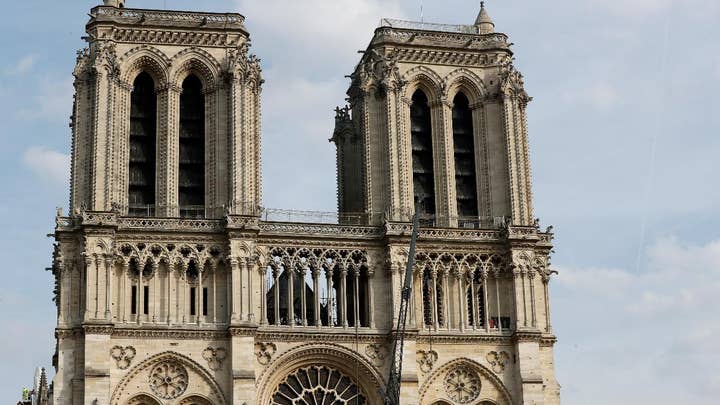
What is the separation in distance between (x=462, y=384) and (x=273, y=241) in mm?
9886

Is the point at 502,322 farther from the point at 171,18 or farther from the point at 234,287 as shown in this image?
the point at 171,18

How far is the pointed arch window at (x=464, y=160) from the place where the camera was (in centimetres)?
6412

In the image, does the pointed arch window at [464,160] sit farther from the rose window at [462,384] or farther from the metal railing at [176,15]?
the metal railing at [176,15]

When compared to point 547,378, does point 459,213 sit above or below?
above

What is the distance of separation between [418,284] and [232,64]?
12252mm

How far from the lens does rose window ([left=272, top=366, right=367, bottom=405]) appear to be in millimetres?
59219

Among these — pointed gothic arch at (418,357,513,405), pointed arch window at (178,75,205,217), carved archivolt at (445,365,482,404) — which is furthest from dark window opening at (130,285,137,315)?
carved archivolt at (445,365,482,404)

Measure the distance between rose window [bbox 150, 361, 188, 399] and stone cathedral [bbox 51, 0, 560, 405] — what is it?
6 centimetres

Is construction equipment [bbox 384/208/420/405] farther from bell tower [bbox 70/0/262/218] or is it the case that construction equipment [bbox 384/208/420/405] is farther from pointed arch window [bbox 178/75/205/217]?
pointed arch window [bbox 178/75/205/217]

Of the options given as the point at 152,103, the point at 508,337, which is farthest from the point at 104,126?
the point at 508,337

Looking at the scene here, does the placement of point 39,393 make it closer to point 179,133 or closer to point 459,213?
point 179,133

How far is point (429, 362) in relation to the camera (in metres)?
60.1

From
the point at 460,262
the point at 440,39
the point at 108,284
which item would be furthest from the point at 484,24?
the point at 108,284

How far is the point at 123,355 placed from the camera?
57406 mm
